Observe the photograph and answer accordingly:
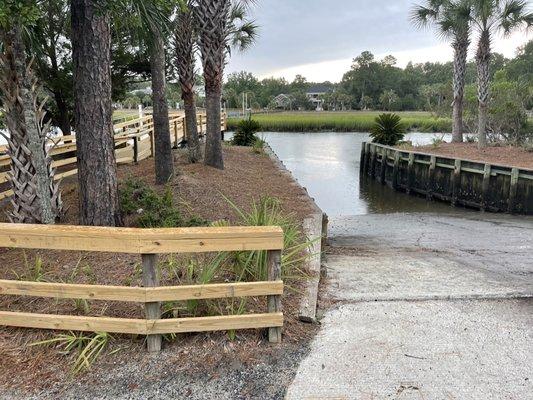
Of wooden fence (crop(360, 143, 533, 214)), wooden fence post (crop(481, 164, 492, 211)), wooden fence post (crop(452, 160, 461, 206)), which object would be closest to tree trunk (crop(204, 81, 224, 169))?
wooden fence post (crop(481, 164, 492, 211))

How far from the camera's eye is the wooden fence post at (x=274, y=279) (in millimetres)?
3131

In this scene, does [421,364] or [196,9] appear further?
[196,9]

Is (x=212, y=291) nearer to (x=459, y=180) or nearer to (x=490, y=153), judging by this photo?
(x=459, y=180)

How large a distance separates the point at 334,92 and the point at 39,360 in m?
93.7

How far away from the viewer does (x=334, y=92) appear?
92.4 meters

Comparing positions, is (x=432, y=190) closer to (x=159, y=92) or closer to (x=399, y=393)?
(x=159, y=92)

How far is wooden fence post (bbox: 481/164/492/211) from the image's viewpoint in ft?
45.7

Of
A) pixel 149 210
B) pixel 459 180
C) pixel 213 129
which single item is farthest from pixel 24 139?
pixel 459 180

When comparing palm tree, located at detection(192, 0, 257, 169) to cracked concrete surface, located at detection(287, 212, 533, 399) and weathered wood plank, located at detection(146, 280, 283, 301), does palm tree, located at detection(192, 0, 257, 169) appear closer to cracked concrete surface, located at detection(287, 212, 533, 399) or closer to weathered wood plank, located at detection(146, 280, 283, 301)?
cracked concrete surface, located at detection(287, 212, 533, 399)

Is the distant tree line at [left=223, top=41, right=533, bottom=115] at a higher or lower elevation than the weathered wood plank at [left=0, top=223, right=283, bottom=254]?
higher

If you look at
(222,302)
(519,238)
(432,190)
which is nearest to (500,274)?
(222,302)

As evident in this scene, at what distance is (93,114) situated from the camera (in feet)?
15.5

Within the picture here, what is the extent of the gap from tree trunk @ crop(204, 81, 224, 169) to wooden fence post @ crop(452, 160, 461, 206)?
28.2ft

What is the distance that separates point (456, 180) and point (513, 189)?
2.49m
